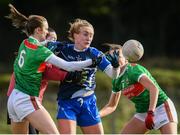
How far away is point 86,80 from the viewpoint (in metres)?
8.76

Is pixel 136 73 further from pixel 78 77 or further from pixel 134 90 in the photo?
pixel 78 77

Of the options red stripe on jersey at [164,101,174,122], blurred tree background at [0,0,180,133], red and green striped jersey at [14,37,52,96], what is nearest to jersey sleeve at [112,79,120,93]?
red stripe on jersey at [164,101,174,122]

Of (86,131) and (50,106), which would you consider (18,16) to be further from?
(50,106)

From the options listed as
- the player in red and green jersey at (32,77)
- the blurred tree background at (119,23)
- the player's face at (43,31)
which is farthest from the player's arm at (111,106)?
the blurred tree background at (119,23)

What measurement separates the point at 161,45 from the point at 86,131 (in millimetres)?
16131

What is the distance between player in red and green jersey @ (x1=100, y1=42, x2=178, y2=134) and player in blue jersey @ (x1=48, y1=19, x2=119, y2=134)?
276mm

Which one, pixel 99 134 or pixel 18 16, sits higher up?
pixel 18 16

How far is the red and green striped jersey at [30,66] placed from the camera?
8383mm

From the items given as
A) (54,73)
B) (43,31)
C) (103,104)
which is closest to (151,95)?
(54,73)

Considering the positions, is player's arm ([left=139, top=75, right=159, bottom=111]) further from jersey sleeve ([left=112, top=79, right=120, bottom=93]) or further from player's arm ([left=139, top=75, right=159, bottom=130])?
jersey sleeve ([left=112, top=79, right=120, bottom=93])

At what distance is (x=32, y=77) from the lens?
8.48 metres

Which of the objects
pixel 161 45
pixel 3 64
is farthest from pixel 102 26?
pixel 3 64

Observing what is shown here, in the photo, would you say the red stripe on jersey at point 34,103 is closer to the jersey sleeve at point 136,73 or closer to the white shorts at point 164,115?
the jersey sleeve at point 136,73

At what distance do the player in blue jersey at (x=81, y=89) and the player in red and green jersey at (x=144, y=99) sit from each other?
0.91 feet
